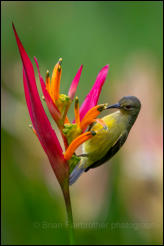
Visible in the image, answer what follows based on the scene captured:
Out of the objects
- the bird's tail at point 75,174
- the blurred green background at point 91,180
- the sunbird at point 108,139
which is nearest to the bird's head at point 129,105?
the sunbird at point 108,139

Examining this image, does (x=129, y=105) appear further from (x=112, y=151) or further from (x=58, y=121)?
(x=58, y=121)

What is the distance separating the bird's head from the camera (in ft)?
3.95

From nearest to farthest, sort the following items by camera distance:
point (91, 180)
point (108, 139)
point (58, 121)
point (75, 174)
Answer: point (58, 121), point (75, 174), point (108, 139), point (91, 180)

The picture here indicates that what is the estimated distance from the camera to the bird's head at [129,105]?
1.20 meters

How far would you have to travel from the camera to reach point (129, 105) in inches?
47.9

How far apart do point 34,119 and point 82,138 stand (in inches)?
3.8

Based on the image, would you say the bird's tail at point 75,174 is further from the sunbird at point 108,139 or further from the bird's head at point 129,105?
the bird's head at point 129,105

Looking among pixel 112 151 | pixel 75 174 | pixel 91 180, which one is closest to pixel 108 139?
pixel 112 151

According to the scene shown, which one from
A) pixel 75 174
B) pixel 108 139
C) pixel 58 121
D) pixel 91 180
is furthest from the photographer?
pixel 91 180

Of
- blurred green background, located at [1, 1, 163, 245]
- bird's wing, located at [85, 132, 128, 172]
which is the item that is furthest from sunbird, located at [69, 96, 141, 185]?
blurred green background, located at [1, 1, 163, 245]

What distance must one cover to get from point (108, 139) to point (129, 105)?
0.12 m

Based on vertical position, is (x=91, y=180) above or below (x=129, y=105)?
below

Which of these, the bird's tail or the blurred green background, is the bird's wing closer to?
the bird's tail

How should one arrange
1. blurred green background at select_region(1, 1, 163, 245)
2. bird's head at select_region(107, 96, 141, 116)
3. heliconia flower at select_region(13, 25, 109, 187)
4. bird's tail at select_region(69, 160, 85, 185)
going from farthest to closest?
1. blurred green background at select_region(1, 1, 163, 245)
2. bird's head at select_region(107, 96, 141, 116)
3. bird's tail at select_region(69, 160, 85, 185)
4. heliconia flower at select_region(13, 25, 109, 187)
